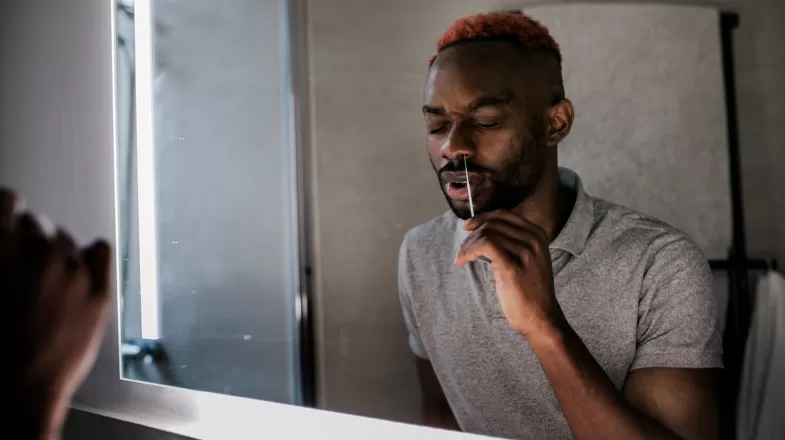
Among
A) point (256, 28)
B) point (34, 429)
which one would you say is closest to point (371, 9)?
point (256, 28)

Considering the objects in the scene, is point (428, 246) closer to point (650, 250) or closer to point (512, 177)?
point (512, 177)

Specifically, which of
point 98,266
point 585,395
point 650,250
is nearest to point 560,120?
point 650,250

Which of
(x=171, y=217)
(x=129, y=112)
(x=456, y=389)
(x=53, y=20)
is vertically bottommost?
(x=456, y=389)

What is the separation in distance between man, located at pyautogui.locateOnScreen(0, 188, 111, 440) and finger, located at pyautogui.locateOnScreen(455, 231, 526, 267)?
A: 1.42 feet

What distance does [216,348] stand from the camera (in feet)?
3.76

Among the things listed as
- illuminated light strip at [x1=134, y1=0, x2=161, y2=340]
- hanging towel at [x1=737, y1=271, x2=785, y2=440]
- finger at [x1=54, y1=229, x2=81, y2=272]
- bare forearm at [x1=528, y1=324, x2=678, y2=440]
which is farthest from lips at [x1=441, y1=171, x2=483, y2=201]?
illuminated light strip at [x1=134, y1=0, x2=161, y2=340]

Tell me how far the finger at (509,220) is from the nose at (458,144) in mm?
86

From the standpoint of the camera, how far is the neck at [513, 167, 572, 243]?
0.80 meters

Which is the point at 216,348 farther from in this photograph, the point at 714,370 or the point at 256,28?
the point at 714,370

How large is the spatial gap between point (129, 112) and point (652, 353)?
1.11 m

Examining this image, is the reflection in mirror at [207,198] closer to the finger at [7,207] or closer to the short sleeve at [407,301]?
the short sleeve at [407,301]

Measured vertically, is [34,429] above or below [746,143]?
below

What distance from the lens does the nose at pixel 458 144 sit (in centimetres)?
82

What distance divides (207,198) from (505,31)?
0.65 meters
